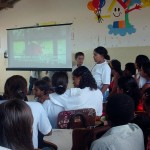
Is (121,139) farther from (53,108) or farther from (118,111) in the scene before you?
(53,108)

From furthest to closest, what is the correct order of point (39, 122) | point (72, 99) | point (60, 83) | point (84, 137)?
point (60, 83)
point (72, 99)
point (39, 122)
point (84, 137)

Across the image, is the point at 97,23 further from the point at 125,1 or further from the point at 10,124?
the point at 10,124

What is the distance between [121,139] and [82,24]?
5991 millimetres

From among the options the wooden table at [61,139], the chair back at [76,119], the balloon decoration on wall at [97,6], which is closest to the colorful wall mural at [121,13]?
the balloon decoration on wall at [97,6]

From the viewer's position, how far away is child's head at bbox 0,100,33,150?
1200 millimetres

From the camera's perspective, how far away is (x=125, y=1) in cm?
649

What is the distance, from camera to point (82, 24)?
23.7ft

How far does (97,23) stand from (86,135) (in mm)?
5367

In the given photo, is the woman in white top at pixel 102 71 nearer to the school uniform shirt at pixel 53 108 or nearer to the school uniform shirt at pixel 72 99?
the school uniform shirt at pixel 72 99

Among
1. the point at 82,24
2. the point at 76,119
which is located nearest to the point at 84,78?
the point at 76,119

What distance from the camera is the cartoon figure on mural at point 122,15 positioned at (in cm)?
638

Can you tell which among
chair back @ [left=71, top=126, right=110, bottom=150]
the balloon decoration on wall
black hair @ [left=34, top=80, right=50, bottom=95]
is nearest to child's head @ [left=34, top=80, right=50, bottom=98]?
black hair @ [left=34, top=80, right=50, bottom=95]

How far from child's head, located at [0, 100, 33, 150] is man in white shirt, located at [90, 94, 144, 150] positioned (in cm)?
38

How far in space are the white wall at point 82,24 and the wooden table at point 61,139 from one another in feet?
14.5
